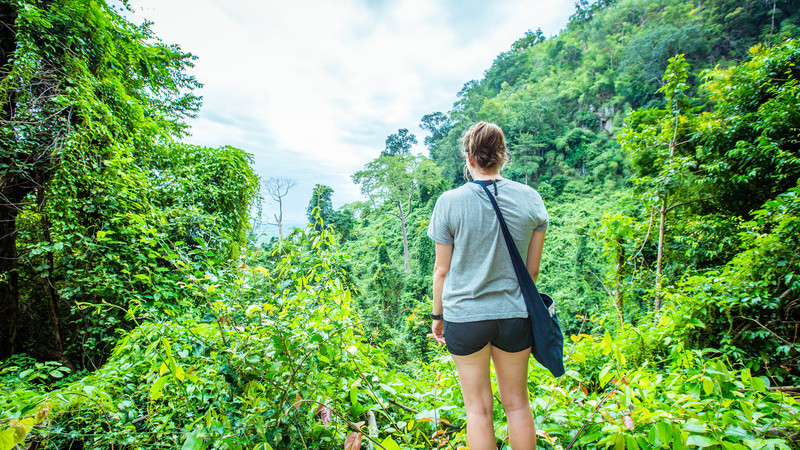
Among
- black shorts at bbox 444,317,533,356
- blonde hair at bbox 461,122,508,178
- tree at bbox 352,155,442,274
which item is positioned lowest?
black shorts at bbox 444,317,533,356

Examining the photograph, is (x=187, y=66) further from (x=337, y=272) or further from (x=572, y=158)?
(x=572, y=158)

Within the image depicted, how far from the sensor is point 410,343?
41.7 ft

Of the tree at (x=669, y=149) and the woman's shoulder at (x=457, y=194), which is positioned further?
the tree at (x=669, y=149)

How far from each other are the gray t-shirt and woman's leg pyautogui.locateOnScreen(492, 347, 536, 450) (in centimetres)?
20

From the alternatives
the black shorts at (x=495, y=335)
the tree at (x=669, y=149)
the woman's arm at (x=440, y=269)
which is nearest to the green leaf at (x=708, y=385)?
the black shorts at (x=495, y=335)

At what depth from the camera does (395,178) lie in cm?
2170

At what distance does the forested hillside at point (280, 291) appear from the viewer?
1.18 metres

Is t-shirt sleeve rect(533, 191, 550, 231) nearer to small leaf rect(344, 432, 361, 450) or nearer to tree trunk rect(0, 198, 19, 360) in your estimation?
small leaf rect(344, 432, 361, 450)

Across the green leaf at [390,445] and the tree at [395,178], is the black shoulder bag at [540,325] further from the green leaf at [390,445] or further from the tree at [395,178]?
the tree at [395,178]

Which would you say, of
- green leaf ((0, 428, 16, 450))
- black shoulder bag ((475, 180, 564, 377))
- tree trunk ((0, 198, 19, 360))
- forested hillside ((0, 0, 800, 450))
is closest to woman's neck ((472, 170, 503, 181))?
black shoulder bag ((475, 180, 564, 377))

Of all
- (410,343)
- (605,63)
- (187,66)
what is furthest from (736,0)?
(187,66)

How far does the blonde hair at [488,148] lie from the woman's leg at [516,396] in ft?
2.59

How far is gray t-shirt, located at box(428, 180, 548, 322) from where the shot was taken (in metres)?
1.16

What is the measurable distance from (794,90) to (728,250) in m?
1.88
